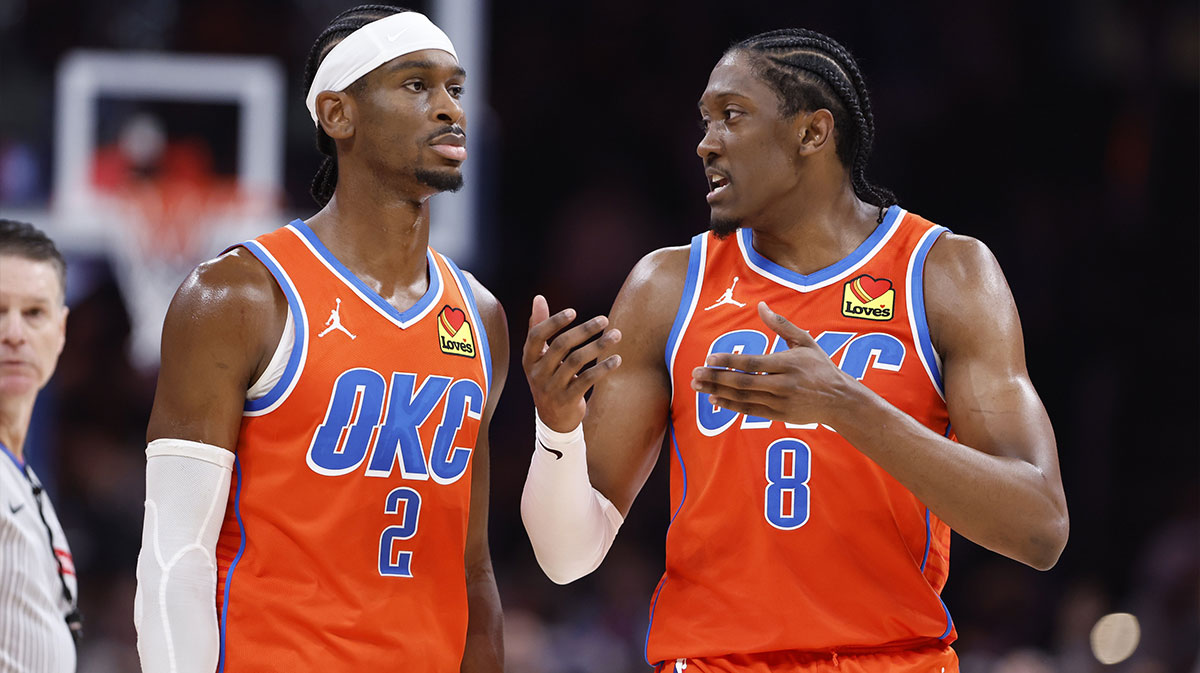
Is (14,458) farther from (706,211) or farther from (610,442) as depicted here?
(706,211)

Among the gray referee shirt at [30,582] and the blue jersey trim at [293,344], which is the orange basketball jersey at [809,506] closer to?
the blue jersey trim at [293,344]

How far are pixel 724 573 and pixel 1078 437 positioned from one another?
27.2 feet

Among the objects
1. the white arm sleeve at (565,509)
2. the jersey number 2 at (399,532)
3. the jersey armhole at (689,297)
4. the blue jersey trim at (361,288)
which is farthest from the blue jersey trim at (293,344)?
the jersey armhole at (689,297)

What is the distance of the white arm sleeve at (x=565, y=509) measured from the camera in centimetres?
374

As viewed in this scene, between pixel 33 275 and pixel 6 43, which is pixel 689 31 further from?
pixel 33 275

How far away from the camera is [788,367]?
3256 mm

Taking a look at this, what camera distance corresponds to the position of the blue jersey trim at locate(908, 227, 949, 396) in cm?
369

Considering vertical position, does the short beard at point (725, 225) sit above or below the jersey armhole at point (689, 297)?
above

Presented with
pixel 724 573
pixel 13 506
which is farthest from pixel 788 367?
pixel 13 506

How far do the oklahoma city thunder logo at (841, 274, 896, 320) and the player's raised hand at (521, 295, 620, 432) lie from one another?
2.24 ft

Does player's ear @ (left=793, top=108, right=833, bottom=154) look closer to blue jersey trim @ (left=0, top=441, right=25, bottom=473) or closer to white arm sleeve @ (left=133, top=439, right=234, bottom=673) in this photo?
white arm sleeve @ (left=133, top=439, right=234, bottom=673)

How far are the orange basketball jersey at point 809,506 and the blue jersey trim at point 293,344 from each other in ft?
3.31

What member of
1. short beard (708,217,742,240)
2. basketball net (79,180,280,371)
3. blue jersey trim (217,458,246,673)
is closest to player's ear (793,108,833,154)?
short beard (708,217,742,240)

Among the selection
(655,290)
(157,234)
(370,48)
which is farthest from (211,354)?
(157,234)
